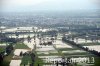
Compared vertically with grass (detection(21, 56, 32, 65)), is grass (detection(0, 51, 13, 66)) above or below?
above

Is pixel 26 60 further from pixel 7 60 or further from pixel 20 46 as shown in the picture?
pixel 20 46

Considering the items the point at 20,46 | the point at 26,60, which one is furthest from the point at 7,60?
the point at 20,46

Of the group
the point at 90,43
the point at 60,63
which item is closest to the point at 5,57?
the point at 60,63

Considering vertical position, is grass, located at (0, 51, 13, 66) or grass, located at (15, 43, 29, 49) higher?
grass, located at (0, 51, 13, 66)

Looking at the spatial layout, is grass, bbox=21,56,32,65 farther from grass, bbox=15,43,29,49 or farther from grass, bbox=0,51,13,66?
grass, bbox=15,43,29,49

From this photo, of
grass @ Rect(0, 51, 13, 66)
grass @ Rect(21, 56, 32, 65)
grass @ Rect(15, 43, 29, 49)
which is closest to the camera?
grass @ Rect(0, 51, 13, 66)

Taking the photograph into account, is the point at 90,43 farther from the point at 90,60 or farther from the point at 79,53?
the point at 90,60

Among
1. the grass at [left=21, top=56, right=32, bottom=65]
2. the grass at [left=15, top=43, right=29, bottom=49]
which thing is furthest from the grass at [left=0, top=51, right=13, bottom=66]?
the grass at [left=15, top=43, right=29, bottom=49]

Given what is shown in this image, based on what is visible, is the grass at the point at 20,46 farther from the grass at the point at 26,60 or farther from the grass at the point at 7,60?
the grass at the point at 26,60

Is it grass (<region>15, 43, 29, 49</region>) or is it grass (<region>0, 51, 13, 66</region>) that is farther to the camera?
grass (<region>15, 43, 29, 49</region>)

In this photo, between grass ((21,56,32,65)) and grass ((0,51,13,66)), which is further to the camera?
grass ((21,56,32,65))

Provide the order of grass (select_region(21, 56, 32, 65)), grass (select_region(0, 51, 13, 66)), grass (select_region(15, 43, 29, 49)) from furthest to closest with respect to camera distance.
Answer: grass (select_region(15, 43, 29, 49)) < grass (select_region(21, 56, 32, 65)) < grass (select_region(0, 51, 13, 66))
